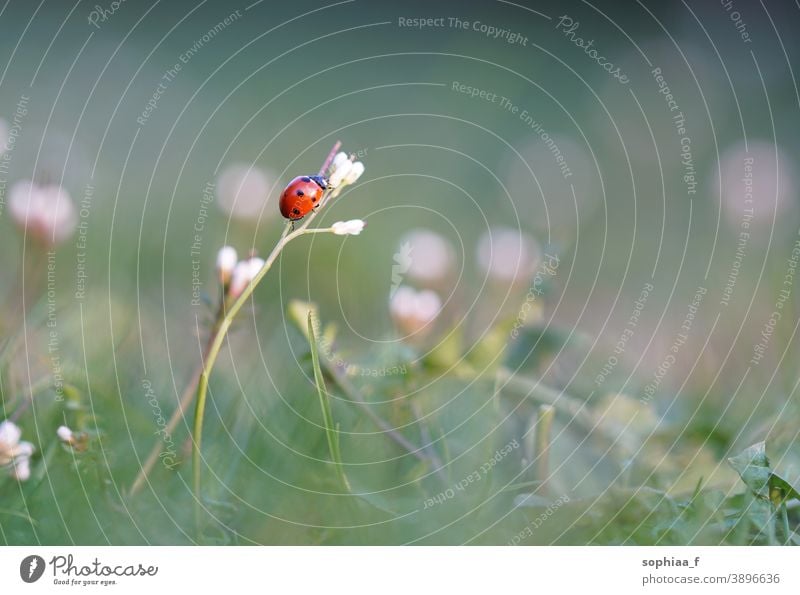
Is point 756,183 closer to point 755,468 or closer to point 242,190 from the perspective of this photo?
point 755,468

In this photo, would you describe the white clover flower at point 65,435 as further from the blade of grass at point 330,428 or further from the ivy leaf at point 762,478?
the ivy leaf at point 762,478

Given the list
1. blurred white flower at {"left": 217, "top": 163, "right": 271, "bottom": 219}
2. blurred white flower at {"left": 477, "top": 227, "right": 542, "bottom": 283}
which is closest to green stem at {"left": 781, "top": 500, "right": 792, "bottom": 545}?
blurred white flower at {"left": 477, "top": 227, "right": 542, "bottom": 283}

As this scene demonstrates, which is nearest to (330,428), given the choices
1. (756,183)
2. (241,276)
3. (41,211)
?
(241,276)

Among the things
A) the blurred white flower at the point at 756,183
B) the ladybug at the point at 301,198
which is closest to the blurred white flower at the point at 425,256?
the ladybug at the point at 301,198

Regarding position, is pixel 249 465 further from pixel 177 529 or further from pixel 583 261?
pixel 583 261

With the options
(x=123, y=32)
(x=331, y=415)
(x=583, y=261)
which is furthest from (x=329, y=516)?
(x=123, y=32)

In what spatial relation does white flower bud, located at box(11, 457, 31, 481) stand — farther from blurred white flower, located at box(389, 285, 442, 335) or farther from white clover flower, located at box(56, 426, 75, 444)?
A: blurred white flower, located at box(389, 285, 442, 335)
